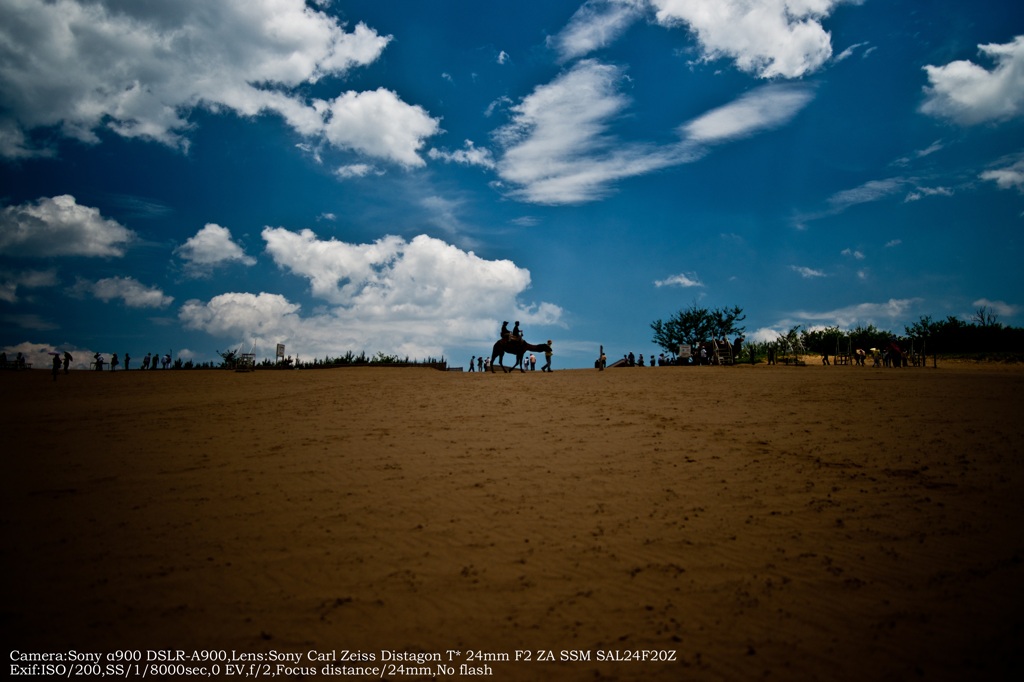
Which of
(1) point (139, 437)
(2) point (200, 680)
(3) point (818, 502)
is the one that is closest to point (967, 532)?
(3) point (818, 502)

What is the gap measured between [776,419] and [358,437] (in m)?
12.4

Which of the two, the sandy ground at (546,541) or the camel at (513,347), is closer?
the sandy ground at (546,541)

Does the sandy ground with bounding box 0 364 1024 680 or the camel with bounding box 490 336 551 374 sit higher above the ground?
the camel with bounding box 490 336 551 374

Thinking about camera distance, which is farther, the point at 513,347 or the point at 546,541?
the point at 513,347

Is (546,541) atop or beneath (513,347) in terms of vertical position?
beneath

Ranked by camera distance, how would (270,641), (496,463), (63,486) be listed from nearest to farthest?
(270,641) → (63,486) → (496,463)

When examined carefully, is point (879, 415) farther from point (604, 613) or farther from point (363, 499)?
point (363, 499)

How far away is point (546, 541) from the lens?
7.90 metres

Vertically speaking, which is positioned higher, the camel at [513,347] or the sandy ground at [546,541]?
the camel at [513,347]

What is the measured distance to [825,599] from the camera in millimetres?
6266

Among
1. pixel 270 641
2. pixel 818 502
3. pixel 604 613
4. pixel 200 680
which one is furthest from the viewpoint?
pixel 818 502

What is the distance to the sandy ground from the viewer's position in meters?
5.59

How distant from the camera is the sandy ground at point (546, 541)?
18.4 ft

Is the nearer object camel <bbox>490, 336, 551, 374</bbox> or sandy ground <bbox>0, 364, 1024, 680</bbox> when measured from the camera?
sandy ground <bbox>0, 364, 1024, 680</bbox>
